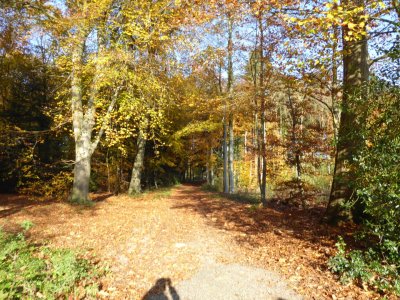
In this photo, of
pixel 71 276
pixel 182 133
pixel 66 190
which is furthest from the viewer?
pixel 182 133

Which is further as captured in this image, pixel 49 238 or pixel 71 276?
pixel 49 238

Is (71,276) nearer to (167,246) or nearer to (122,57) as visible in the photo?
(167,246)

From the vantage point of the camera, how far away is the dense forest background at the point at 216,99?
16.1 feet

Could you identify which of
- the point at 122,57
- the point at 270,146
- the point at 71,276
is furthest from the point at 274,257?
the point at 270,146

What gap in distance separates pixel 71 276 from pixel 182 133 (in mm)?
15515

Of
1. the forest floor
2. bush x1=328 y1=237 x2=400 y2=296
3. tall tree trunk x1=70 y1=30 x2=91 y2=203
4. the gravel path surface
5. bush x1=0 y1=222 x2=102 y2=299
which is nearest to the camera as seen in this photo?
bush x1=0 y1=222 x2=102 y2=299

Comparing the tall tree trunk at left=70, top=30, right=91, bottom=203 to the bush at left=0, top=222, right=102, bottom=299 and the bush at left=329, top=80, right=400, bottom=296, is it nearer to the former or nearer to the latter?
the bush at left=0, top=222, right=102, bottom=299

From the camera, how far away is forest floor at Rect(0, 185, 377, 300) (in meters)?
4.72

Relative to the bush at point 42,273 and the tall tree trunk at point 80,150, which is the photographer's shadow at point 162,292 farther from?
the tall tree trunk at point 80,150

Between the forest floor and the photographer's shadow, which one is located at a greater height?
the forest floor

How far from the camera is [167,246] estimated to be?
6922mm

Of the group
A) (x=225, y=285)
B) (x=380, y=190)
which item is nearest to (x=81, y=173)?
(x=225, y=285)

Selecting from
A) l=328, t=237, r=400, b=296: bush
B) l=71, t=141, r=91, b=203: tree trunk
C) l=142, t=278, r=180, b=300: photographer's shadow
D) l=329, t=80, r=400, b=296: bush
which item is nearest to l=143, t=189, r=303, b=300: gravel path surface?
l=142, t=278, r=180, b=300: photographer's shadow

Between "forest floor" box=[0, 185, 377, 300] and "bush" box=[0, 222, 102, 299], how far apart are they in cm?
38
